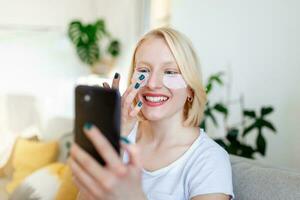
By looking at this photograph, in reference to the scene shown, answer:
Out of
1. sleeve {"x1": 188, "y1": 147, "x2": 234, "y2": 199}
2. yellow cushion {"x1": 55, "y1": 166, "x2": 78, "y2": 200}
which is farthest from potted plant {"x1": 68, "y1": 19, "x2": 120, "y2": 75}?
sleeve {"x1": 188, "y1": 147, "x2": 234, "y2": 199}

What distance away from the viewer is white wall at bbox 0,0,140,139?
2314 millimetres

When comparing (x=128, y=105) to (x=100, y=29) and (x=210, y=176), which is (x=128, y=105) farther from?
(x=100, y=29)

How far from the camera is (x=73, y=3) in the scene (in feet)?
8.98

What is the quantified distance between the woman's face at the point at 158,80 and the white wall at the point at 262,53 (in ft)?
3.61

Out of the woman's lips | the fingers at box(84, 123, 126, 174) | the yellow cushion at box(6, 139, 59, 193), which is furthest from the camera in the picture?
the yellow cushion at box(6, 139, 59, 193)

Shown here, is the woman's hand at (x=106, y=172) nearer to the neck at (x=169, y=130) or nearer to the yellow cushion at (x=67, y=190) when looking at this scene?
the neck at (x=169, y=130)

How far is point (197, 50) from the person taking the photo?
2.23 m

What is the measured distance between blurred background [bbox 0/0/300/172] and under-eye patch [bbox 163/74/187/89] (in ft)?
2.82

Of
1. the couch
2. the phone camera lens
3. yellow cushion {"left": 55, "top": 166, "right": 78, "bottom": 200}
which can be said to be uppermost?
the phone camera lens

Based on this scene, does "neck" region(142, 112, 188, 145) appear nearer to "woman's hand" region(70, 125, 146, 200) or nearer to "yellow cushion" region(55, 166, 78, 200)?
"yellow cushion" region(55, 166, 78, 200)

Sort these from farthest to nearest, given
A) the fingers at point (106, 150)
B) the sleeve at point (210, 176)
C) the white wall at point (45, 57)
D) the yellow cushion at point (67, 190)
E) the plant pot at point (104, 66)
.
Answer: the plant pot at point (104, 66)
the white wall at point (45, 57)
the yellow cushion at point (67, 190)
the sleeve at point (210, 176)
the fingers at point (106, 150)

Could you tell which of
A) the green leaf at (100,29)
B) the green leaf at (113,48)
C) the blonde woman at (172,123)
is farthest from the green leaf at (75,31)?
the blonde woman at (172,123)

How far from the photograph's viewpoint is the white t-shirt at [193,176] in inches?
33.5

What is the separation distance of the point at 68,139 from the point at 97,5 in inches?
47.0
